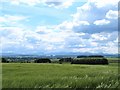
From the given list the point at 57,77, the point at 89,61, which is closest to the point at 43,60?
the point at 89,61

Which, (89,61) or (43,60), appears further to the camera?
(89,61)

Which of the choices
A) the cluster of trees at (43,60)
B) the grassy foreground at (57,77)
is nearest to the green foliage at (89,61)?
the cluster of trees at (43,60)

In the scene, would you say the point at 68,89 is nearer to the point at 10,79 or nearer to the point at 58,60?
the point at 10,79

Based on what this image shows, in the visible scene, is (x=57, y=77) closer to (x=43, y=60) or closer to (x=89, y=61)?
(x=43, y=60)

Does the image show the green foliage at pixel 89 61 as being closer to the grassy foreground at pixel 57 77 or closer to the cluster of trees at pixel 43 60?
the cluster of trees at pixel 43 60

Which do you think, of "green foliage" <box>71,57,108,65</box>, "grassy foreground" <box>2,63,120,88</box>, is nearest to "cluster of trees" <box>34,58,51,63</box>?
"green foliage" <box>71,57,108,65</box>

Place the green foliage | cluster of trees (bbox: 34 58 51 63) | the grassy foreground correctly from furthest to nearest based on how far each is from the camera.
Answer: the green foliage, cluster of trees (bbox: 34 58 51 63), the grassy foreground

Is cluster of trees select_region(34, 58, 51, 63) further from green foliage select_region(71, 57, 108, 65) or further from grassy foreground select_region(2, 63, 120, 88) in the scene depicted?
grassy foreground select_region(2, 63, 120, 88)

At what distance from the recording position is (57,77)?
60.7 ft

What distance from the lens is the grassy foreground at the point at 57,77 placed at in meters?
17.2

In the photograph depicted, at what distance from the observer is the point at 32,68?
20.4m

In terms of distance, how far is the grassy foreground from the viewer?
56.3 ft

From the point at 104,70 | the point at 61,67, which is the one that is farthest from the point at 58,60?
the point at 104,70

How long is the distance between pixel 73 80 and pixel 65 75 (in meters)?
0.80
